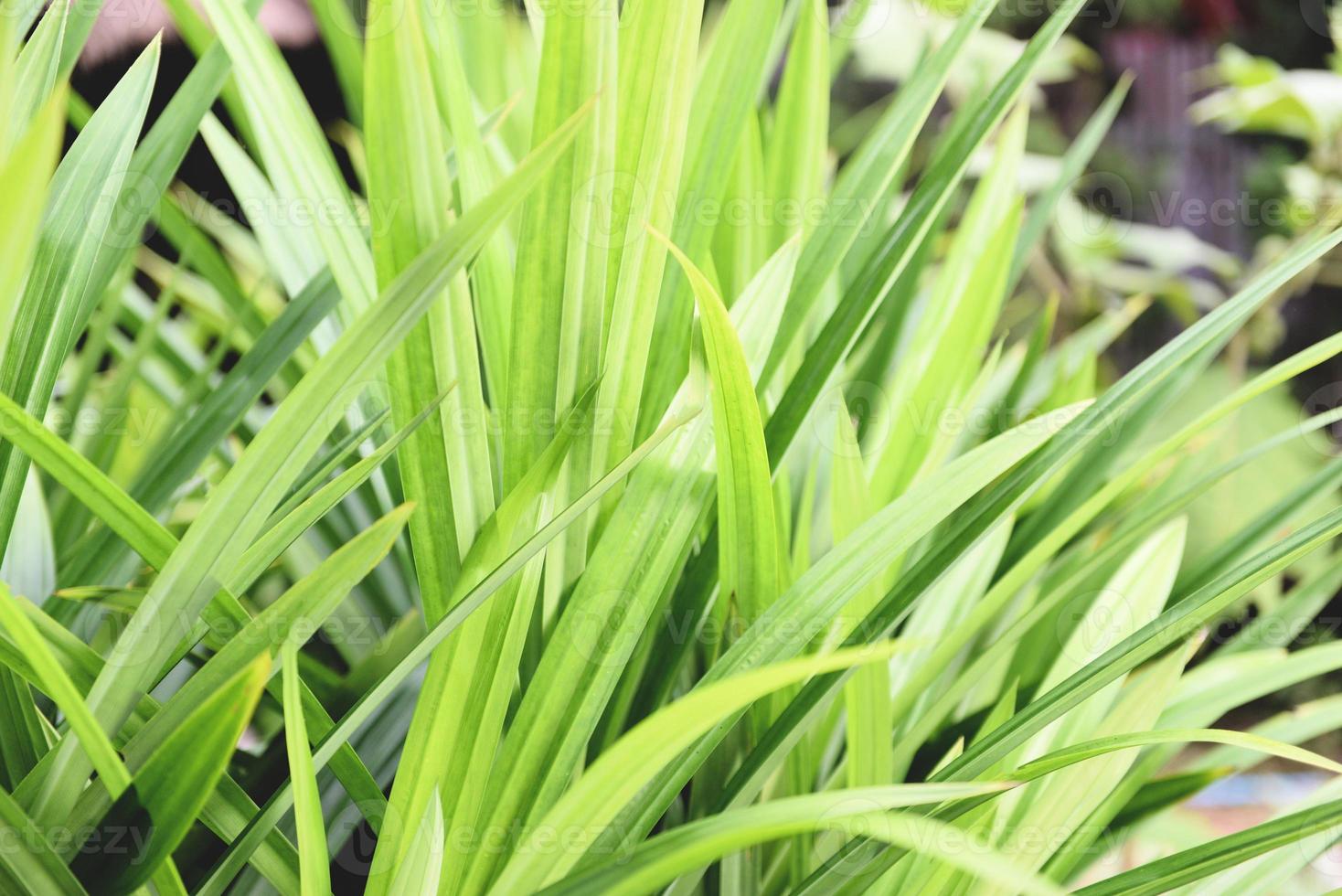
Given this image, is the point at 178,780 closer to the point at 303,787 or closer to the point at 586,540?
the point at 303,787

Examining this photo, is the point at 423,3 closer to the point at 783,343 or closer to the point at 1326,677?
the point at 783,343

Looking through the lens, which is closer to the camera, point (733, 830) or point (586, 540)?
point (733, 830)

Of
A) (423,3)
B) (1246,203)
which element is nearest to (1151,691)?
(423,3)

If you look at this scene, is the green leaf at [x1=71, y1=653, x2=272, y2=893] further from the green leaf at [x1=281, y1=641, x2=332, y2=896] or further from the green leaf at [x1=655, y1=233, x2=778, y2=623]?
the green leaf at [x1=655, y1=233, x2=778, y2=623]

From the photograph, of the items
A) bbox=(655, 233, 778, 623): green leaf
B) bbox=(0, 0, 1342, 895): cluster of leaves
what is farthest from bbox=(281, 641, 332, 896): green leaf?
bbox=(655, 233, 778, 623): green leaf

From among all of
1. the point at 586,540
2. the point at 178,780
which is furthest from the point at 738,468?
the point at 178,780

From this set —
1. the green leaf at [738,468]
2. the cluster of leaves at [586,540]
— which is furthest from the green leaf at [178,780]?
the green leaf at [738,468]

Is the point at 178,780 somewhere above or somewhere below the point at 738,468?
below

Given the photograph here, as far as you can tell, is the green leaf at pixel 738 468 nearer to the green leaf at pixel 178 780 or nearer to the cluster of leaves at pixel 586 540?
the cluster of leaves at pixel 586 540
